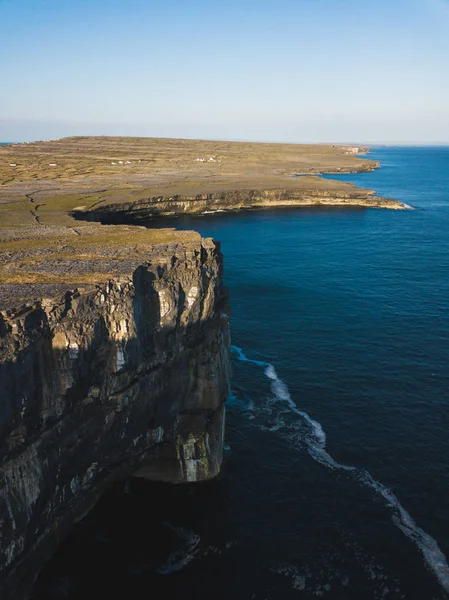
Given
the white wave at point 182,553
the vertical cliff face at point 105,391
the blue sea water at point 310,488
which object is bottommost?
the white wave at point 182,553

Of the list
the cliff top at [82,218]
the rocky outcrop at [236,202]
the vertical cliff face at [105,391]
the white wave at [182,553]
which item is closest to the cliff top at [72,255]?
the cliff top at [82,218]

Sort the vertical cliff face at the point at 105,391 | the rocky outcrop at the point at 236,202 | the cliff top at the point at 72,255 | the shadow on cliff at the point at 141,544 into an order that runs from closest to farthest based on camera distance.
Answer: the vertical cliff face at the point at 105,391 < the cliff top at the point at 72,255 < the shadow on cliff at the point at 141,544 < the rocky outcrop at the point at 236,202

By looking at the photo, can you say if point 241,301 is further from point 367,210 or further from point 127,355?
point 367,210

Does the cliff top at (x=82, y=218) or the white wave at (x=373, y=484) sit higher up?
the cliff top at (x=82, y=218)

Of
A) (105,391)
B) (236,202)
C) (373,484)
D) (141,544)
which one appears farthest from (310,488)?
(236,202)

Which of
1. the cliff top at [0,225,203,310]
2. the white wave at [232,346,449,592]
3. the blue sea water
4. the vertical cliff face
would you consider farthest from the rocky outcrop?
the vertical cliff face

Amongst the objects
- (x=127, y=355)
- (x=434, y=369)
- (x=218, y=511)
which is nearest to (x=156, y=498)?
(x=218, y=511)

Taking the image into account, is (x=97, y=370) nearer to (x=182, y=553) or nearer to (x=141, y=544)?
(x=141, y=544)

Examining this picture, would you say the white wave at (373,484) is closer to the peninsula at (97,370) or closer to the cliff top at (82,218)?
the peninsula at (97,370)
